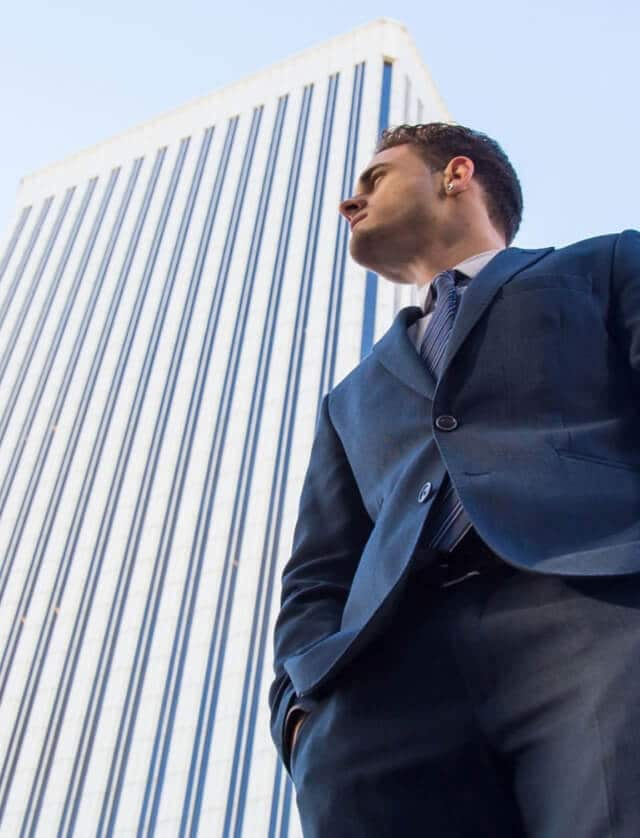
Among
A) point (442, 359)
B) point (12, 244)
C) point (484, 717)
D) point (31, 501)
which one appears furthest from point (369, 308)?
point (484, 717)

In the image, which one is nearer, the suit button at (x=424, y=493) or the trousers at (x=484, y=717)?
the trousers at (x=484, y=717)

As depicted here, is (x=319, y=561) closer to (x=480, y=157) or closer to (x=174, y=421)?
(x=480, y=157)

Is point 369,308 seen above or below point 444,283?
above

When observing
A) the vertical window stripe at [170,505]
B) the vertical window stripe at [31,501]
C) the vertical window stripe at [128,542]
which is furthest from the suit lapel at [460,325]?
the vertical window stripe at [31,501]

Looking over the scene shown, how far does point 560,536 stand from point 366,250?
4.84 ft

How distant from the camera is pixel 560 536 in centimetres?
202

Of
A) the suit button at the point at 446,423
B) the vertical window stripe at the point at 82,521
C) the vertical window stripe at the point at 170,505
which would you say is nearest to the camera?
the suit button at the point at 446,423

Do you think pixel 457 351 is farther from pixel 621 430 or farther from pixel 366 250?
pixel 366 250

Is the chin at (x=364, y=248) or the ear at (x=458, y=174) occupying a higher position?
the ear at (x=458, y=174)

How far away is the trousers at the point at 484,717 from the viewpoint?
182cm

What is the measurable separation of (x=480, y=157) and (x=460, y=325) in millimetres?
1189

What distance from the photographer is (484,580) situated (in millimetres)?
2100

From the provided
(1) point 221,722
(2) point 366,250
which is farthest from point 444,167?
(1) point 221,722

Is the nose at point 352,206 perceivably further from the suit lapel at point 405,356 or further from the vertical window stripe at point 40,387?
the vertical window stripe at point 40,387
